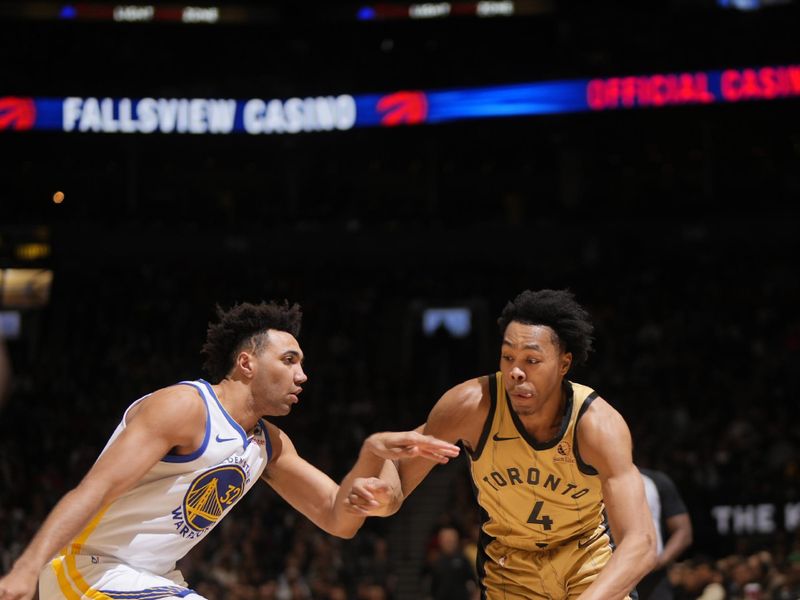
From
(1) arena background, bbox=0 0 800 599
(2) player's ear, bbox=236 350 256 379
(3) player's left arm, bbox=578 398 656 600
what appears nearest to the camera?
(3) player's left arm, bbox=578 398 656 600

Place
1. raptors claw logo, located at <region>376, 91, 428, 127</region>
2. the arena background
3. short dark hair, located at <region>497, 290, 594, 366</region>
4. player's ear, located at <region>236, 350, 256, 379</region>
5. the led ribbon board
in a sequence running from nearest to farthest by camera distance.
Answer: short dark hair, located at <region>497, 290, 594, 366</region>
player's ear, located at <region>236, 350, 256, 379</region>
the arena background
the led ribbon board
raptors claw logo, located at <region>376, 91, 428, 127</region>

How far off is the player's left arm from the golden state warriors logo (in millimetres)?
1470

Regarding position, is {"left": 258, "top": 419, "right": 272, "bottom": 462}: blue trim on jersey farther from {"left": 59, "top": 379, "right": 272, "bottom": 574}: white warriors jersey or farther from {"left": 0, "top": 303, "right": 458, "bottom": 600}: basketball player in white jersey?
{"left": 59, "top": 379, "right": 272, "bottom": 574}: white warriors jersey

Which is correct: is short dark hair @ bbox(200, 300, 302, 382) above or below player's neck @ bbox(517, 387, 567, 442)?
above

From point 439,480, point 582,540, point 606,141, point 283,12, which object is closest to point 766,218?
point 606,141

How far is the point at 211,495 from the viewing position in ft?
14.8

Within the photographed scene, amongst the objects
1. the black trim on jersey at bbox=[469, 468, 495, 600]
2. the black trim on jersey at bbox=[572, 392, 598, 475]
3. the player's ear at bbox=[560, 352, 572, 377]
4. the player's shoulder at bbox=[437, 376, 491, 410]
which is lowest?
the black trim on jersey at bbox=[469, 468, 495, 600]

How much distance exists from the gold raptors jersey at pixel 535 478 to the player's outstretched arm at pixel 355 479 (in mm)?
297

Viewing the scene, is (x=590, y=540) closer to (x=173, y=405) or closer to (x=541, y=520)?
(x=541, y=520)

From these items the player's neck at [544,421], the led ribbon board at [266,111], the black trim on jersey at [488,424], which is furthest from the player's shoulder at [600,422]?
the led ribbon board at [266,111]

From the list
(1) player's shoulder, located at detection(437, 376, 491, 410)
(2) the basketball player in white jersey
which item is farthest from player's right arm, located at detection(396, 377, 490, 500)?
(2) the basketball player in white jersey

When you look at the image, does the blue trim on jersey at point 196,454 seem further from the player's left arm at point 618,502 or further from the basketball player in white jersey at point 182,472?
the player's left arm at point 618,502

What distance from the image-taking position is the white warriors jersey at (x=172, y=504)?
430cm

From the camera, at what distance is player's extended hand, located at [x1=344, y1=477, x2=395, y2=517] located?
14.7 feet
